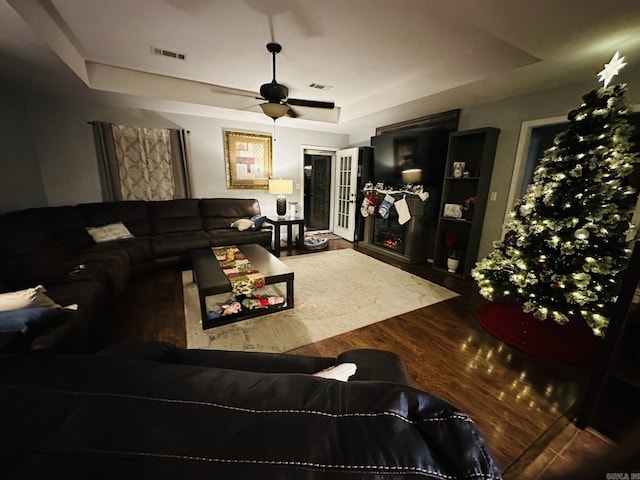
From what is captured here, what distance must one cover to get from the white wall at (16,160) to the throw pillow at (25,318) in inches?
99.1

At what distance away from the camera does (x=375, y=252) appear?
4742mm

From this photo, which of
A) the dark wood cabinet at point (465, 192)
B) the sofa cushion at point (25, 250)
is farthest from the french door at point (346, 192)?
the sofa cushion at point (25, 250)

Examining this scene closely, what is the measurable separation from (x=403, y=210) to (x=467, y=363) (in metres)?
2.76

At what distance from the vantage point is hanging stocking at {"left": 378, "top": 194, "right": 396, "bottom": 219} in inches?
177

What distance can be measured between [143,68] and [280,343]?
3.61m

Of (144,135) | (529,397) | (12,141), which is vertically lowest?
(529,397)

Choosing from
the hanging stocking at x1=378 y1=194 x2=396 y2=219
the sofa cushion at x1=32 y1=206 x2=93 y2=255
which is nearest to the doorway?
the hanging stocking at x1=378 y1=194 x2=396 y2=219

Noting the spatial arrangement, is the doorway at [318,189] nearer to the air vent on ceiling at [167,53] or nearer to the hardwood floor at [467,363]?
the air vent on ceiling at [167,53]

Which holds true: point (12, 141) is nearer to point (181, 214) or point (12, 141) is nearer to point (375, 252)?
point (181, 214)

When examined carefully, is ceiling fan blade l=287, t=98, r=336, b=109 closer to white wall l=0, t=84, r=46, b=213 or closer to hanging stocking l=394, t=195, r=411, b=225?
hanging stocking l=394, t=195, r=411, b=225

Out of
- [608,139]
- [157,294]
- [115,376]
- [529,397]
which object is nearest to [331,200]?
[157,294]

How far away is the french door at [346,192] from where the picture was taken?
519 cm

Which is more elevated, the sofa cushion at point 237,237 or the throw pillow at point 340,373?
the throw pillow at point 340,373

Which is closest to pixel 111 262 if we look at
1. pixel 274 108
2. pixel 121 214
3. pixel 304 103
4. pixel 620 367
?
pixel 121 214
